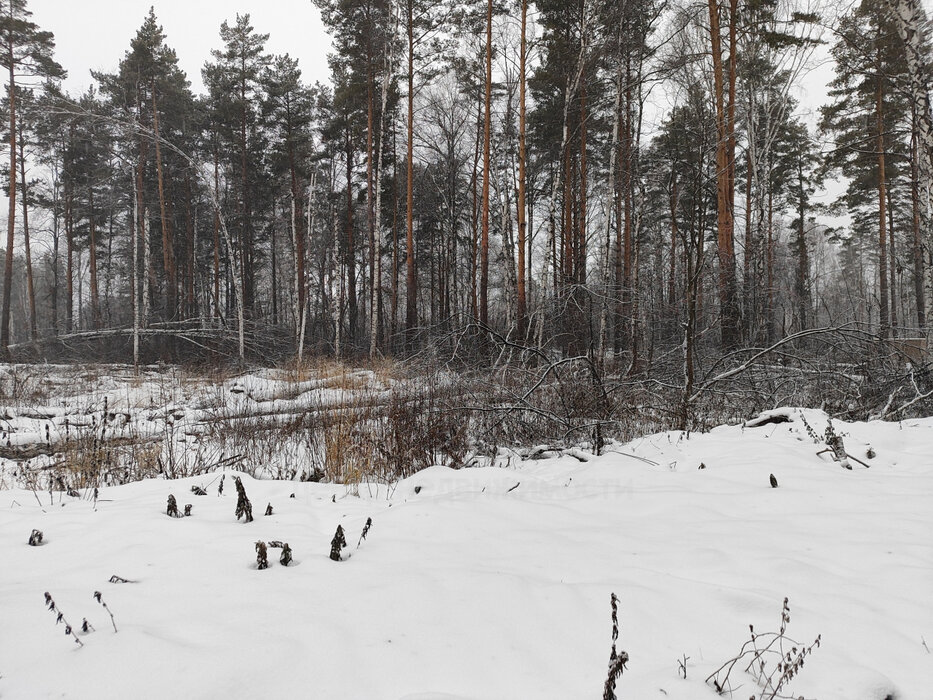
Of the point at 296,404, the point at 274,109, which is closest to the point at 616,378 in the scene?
the point at 296,404

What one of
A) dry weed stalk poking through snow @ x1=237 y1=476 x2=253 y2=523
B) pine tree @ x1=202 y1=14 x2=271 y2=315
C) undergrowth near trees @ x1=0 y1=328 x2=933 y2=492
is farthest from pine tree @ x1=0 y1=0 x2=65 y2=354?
dry weed stalk poking through snow @ x1=237 y1=476 x2=253 y2=523

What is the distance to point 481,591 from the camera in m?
1.50

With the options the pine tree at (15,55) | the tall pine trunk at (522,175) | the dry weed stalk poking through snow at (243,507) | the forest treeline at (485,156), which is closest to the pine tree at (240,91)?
the forest treeline at (485,156)

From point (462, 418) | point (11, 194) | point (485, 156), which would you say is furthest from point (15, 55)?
point (462, 418)

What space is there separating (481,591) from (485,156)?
1174cm

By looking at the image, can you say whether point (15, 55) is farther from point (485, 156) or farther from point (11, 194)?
point (485, 156)

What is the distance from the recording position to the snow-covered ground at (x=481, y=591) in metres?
1.08

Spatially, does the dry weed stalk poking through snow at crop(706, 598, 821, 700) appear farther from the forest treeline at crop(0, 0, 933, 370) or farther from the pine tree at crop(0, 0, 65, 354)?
the pine tree at crop(0, 0, 65, 354)

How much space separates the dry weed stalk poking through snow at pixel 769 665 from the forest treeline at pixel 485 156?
468 centimetres

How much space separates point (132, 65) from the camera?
50.3ft

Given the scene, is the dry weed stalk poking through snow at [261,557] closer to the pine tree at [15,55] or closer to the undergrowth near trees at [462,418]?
the undergrowth near trees at [462,418]

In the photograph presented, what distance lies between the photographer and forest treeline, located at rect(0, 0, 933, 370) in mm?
9203

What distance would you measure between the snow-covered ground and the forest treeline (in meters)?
3.83

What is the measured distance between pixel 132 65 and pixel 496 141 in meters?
13.5
